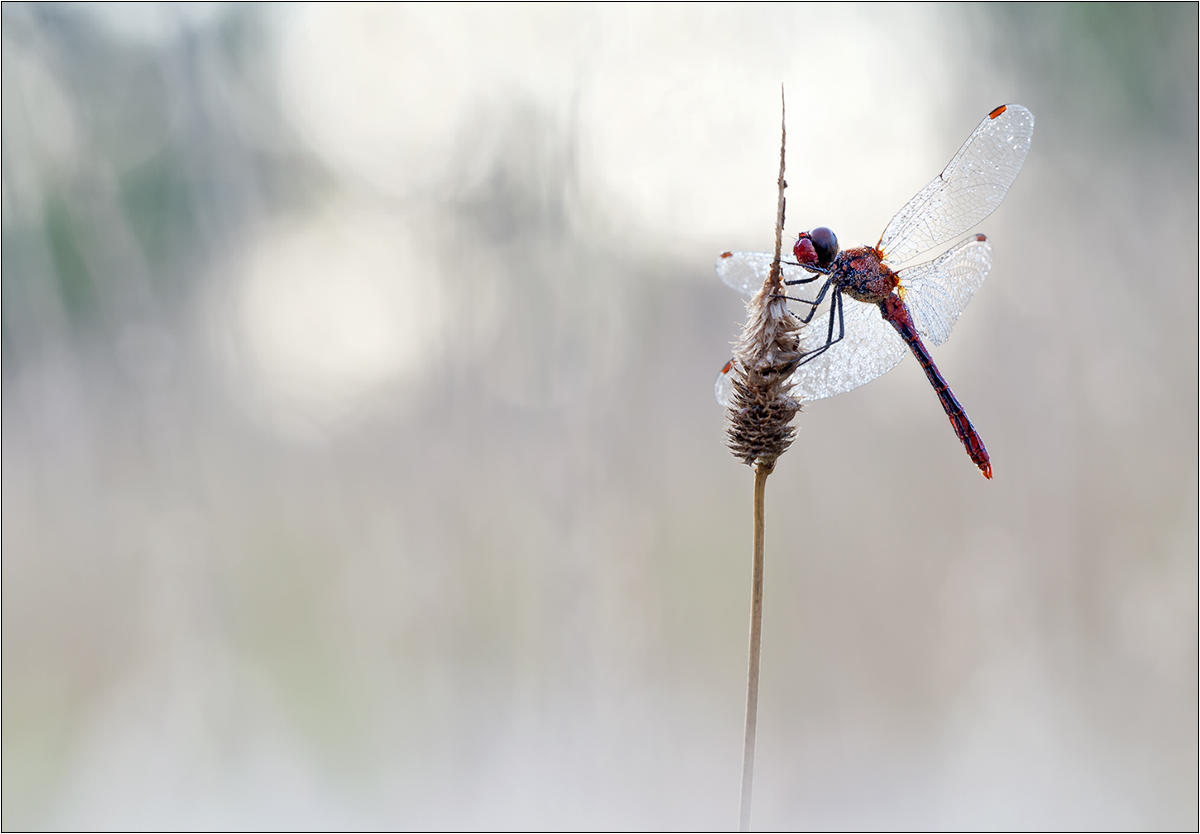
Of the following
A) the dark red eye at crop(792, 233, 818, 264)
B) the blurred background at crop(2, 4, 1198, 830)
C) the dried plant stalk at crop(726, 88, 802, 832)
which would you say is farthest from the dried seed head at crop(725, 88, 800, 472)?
the blurred background at crop(2, 4, 1198, 830)

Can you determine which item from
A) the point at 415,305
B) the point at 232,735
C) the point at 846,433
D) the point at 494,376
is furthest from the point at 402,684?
the point at 846,433

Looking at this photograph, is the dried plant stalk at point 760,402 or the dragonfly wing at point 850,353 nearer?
the dried plant stalk at point 760,402

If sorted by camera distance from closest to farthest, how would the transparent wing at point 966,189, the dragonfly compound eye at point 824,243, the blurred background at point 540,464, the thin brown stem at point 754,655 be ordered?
the thin brown stem at point 754,655
the dragonfly compound eye at point 824,243
the transparent wing at point 966,189
the blurred background at point 540,464

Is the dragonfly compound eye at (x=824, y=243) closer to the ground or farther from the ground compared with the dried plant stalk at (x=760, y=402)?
farther from the ground

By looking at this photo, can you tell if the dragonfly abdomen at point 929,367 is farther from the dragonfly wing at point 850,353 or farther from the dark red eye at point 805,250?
the dark red eye at point 805,250

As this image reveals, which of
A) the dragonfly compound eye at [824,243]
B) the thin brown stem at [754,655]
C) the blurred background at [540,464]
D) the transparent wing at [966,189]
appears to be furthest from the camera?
the blurred background at [540,464]

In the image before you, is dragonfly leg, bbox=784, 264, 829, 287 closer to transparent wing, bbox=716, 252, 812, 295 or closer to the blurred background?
transparent wing, bbox=716, 252, 812, 295

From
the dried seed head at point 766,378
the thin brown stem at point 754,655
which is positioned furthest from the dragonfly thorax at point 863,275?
the thin brown stem at point 754,655

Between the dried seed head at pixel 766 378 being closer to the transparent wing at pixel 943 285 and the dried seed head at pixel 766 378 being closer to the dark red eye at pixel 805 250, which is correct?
the dark red eye at pixel 805 250
